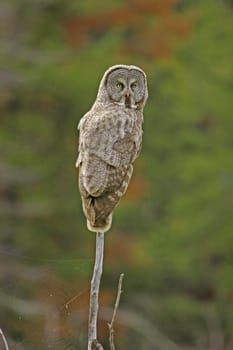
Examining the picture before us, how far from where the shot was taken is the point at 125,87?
4996 millimetres

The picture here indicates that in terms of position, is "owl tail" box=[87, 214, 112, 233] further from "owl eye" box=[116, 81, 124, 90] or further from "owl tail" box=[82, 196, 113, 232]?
"owl eye" box=[116, 81, 124, 90]

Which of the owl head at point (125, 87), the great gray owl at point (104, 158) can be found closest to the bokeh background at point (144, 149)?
the owl head at point (125, 87)

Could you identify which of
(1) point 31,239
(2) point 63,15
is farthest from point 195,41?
(1) point 31,239

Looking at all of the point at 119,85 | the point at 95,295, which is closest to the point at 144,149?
the point at 119,85

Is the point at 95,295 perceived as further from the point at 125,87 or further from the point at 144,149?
the point at 144,149

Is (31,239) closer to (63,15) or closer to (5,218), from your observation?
(5,218)

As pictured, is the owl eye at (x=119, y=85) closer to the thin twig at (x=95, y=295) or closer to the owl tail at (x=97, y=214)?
the owl tail at (x=97, y=214)

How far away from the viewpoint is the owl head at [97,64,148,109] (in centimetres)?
503

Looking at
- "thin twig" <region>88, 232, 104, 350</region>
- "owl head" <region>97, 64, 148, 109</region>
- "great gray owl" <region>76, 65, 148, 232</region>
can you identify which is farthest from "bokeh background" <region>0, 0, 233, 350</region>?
"thin twig" <region>88, 232, 104, 350</region>

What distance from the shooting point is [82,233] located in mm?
22219

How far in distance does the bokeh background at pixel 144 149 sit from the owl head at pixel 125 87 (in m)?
15.4

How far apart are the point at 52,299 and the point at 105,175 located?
1.86ft

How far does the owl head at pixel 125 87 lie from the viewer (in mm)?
5031

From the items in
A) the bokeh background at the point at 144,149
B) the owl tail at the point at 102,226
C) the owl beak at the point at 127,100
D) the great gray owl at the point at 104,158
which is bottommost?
the owl tail at the point at 102,226
